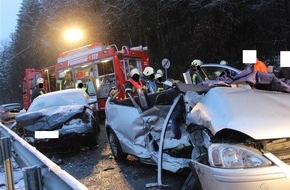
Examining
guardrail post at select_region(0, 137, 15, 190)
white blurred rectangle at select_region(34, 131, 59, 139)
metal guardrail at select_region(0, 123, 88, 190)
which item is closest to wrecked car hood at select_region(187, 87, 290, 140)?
metal guardrail at select_region(0, 123, 88, 190)

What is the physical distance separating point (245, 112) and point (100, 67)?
14.1 metres

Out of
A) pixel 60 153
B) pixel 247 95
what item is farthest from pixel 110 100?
pixel 247 95

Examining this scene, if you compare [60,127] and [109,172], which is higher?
[60,127]

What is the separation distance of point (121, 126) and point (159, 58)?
84.6 feet

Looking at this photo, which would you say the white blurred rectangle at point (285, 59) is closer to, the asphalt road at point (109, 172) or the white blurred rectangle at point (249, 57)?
the white blurred rectangle at point (249, 57)

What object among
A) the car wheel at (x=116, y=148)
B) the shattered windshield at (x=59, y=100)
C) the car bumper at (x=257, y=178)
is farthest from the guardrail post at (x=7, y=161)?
the shattered windshield at (x=59, y=100)

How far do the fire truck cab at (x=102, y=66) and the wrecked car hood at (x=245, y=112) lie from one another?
11603 millimetres

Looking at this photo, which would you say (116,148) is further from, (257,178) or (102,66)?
(102,66)

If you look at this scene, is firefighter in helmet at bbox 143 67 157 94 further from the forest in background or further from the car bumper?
the forest in background

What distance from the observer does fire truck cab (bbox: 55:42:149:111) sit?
55.6 feet

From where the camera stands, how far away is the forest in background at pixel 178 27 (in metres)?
24.0

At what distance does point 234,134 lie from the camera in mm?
3836

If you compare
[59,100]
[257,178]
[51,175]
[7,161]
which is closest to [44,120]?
[59,100]

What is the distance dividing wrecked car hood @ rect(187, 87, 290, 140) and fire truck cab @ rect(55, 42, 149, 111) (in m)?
11.6
